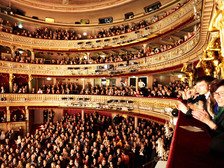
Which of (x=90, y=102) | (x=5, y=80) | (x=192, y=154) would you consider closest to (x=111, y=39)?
(x=90, y=102)

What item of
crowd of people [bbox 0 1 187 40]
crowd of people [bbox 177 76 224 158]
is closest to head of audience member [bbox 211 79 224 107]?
crowd of people [bbox 177 76 224 158]

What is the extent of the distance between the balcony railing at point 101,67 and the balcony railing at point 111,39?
2152 mm

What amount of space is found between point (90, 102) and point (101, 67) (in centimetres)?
402

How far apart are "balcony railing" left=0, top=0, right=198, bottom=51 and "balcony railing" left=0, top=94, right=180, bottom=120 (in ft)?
Result: 19.1

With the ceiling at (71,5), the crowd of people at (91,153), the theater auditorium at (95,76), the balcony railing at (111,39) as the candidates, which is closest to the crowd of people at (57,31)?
the theater auditorium at (95,76)

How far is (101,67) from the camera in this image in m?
15.5

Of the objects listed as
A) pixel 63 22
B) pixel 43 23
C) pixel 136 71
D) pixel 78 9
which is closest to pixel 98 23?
pixel 78 9

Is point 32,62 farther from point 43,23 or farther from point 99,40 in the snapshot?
point 99,40

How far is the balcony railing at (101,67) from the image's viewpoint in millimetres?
9622

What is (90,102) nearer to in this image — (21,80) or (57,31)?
(21,80)

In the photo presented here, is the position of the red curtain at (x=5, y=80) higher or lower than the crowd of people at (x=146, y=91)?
higher

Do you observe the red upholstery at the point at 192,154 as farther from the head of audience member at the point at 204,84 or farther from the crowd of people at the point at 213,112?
the head of audience member at the point at 204,84

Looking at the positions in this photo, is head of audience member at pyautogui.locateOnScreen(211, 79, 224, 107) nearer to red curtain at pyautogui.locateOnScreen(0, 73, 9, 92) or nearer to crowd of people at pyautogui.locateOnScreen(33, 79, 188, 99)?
crowd of people at pyautogui.locateOnScreen(33, 79, 188, 99)

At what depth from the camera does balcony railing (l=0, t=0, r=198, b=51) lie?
977 cm
